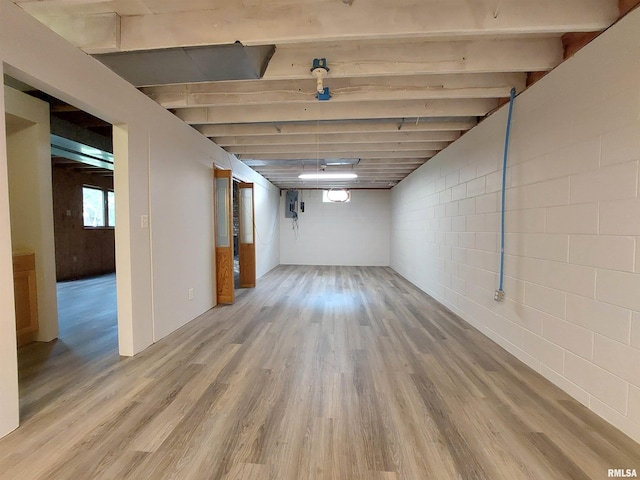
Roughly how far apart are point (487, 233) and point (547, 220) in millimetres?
824

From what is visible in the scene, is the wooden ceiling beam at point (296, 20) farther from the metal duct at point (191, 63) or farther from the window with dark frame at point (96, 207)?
the window with dark frame at point (96, 207)

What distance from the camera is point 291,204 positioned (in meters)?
8.28

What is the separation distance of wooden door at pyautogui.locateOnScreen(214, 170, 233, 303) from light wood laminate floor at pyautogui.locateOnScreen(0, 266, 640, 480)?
1.22 meters

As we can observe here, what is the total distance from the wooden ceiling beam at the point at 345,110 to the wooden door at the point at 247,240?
2.26 m

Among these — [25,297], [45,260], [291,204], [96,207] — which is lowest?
[25,297]

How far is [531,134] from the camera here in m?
2.26

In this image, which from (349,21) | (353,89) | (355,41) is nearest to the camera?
(349,21)

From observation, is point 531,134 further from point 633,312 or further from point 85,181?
point 85,181

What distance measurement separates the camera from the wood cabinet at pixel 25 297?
2.54 metres

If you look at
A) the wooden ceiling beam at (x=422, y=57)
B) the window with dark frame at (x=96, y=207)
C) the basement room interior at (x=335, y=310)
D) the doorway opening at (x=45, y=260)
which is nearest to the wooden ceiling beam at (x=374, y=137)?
the basement room interior at (x=335, y=310)

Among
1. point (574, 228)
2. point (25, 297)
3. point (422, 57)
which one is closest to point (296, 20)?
point (422, 57)

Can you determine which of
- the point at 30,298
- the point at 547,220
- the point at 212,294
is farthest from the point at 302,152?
the point at 30,298

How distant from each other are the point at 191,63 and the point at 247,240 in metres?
3.64

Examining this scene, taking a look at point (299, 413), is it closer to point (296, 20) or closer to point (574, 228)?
point (574, 228)
